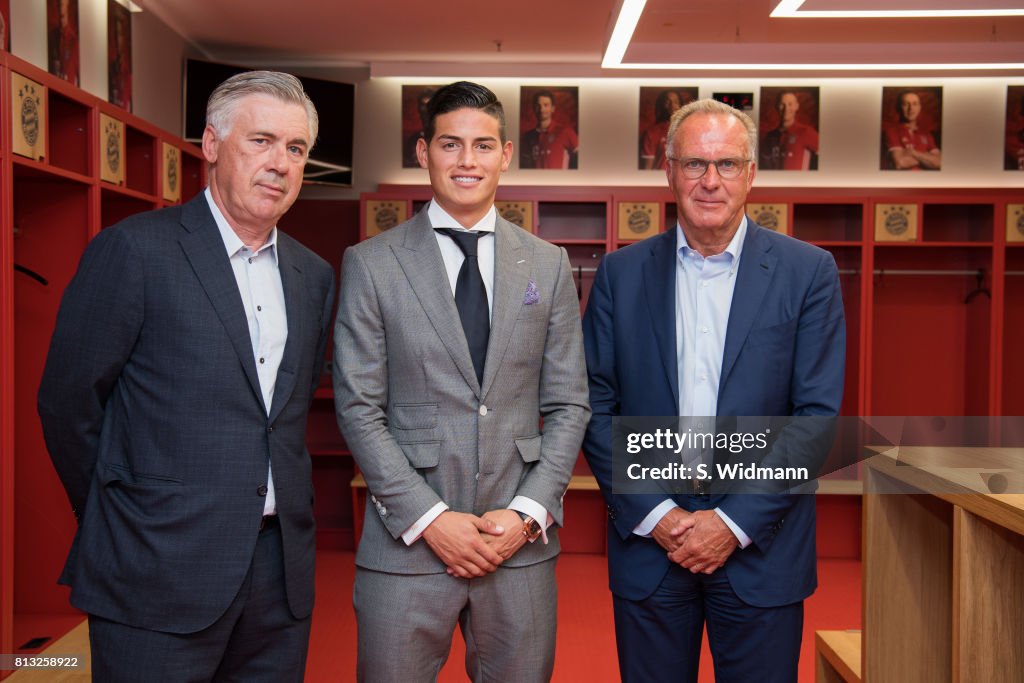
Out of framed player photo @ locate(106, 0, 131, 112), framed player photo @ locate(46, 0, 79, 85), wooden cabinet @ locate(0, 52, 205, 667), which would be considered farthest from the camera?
framed player photo @ locate(106, 0, 131, 112)

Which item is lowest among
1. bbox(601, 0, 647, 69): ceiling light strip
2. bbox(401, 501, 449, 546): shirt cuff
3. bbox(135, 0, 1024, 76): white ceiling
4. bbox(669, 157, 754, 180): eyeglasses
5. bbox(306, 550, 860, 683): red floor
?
bbox(306, 550, 860, 683): red floor

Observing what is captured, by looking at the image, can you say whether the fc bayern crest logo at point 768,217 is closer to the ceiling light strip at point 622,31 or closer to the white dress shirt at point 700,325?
the ceiling light strip at point 622,31

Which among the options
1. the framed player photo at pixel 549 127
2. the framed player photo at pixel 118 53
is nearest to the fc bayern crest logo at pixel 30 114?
the framed player photo at pixel 118 53

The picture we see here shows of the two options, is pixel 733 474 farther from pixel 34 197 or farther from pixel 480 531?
pixel 34 197

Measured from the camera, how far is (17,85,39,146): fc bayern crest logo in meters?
3.44

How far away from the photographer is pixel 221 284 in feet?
5.99

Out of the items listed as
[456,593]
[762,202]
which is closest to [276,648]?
[456,593]

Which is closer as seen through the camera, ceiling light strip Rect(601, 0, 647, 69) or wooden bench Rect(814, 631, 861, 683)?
wooden bench Rect(814, 631, 861, 683)

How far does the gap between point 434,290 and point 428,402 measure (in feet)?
0.85

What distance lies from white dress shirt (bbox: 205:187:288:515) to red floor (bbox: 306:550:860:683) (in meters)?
2.19

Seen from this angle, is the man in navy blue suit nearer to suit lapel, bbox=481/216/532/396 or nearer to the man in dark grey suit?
suit lapel, bbox=481/216/532/396

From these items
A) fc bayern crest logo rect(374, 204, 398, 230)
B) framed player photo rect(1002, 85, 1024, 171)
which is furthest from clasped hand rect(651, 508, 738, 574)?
framed player photo rect(1002, 85, 1024, 171)

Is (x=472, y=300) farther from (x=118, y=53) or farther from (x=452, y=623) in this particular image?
(x=118, y=53)

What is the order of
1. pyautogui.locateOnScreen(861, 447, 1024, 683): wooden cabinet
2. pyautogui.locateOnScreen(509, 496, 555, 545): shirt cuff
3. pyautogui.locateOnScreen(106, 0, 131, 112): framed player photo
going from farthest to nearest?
pyautogui.locateOnScreen(106, 0, 131, 112): framed player photo, pyautogui.locateOnScreen(509, 496, 555, 545): shirt cuff, pyautogui.locateOnScreen(861, 447, 1024, 683): wooden cabinet
